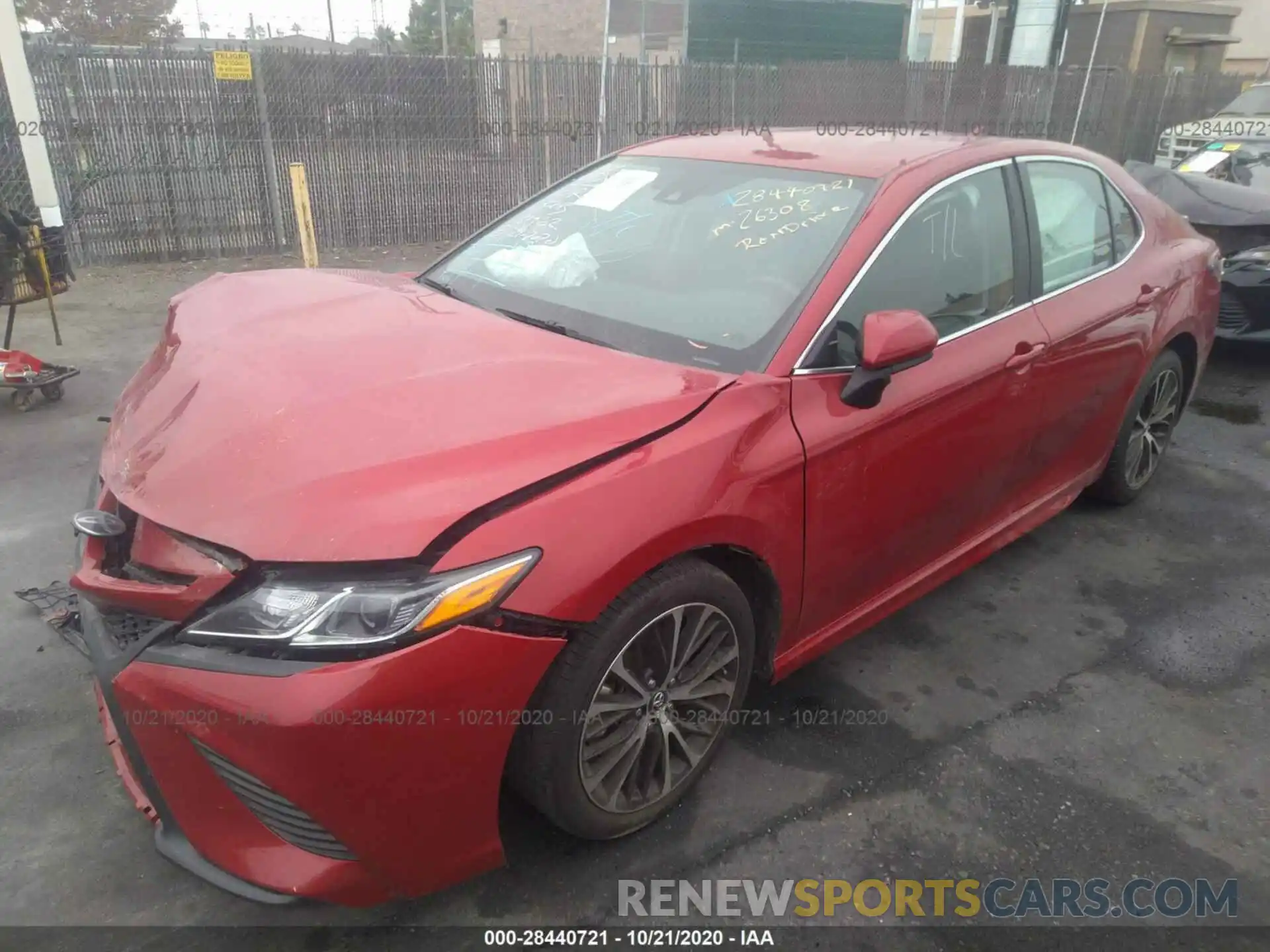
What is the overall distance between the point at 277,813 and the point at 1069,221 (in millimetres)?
3419

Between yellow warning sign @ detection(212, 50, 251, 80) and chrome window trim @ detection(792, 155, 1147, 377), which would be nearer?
chrome window trim @ detection(792, 155, 1147, 377)

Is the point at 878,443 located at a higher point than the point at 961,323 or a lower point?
lower

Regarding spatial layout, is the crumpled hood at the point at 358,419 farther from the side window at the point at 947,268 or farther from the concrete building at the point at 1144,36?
the concrete building at the point at 1144,36

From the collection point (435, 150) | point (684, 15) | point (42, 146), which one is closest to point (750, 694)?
point (42, 146)

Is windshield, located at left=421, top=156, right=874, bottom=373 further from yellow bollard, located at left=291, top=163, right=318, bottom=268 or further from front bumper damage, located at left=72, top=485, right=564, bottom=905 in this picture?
yellow bollard, located at left=291, top=163, right=318, bottom=268

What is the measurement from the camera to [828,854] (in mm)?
2449

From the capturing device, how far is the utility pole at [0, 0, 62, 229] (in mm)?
7543

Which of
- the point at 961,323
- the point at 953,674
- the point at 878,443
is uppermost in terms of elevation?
the point at 961,323

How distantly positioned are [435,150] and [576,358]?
8782mm

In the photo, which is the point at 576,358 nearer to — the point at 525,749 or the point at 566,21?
the point at 525,749

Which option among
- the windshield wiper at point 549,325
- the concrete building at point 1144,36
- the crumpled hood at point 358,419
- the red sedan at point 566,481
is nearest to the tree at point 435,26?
the concrete building at point 1144,36

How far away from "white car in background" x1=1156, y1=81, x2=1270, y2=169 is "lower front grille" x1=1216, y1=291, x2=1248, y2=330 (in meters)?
6.50

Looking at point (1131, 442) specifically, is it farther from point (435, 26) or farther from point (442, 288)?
point (435, 26)

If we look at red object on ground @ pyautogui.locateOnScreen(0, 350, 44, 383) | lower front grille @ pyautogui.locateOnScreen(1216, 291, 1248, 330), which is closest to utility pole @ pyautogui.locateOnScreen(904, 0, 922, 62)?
lower front grille @ pyautogui.locateOnScreen(1216, 291, 1248, 330)
